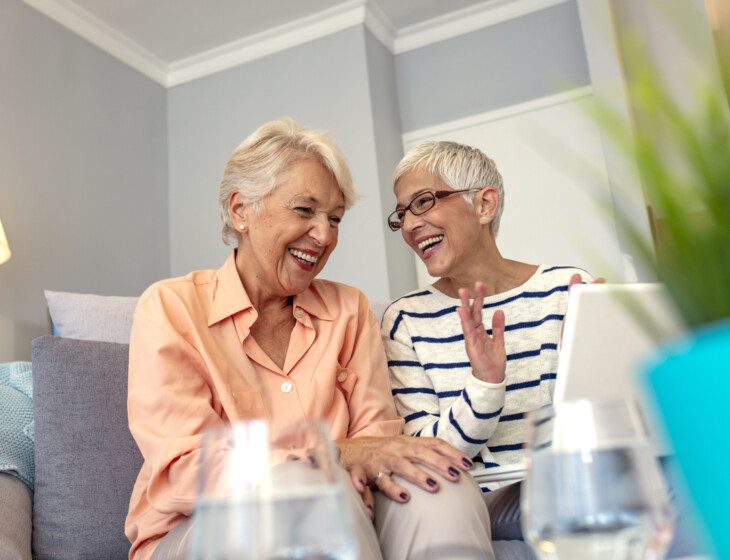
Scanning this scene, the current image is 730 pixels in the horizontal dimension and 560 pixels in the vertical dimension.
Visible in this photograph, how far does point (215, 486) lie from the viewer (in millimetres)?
394

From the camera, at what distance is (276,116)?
4152 mm

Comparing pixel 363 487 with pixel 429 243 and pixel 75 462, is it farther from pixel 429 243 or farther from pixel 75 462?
pixel 429 243

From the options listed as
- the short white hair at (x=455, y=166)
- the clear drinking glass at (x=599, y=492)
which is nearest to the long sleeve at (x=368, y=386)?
the short white hair at (x=455, y=166)

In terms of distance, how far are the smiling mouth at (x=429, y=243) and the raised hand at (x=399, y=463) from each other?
726 millimetres

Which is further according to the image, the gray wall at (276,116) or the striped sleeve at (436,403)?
the gray wall at (276,116)

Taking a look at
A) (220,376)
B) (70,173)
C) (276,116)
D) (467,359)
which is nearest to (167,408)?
(220,376)

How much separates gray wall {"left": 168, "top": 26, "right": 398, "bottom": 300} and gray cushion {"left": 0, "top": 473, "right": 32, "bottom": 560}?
7.37ft

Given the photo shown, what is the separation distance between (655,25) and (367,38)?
1.65 m

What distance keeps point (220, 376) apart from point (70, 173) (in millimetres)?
2455

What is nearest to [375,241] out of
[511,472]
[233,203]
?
[233,203]

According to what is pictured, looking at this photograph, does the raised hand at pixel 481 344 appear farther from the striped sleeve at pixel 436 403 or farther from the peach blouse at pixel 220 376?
the peach blouse at pixel 220 376

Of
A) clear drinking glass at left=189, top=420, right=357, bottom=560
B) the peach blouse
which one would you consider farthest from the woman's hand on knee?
clear drinking glass at left=189, top=420, right=357, bottom=560

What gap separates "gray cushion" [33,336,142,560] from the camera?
1.61 meters

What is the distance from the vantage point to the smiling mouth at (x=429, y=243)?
79.3 inches
